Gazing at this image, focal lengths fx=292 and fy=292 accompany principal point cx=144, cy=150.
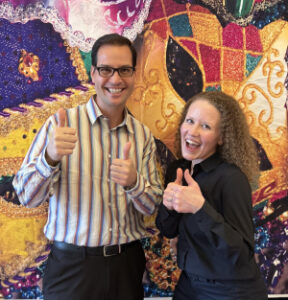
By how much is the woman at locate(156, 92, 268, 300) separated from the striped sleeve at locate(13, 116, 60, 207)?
460mm

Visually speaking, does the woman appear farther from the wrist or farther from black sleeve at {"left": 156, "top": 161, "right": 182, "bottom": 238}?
the wrist

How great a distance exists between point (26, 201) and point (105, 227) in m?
0.34

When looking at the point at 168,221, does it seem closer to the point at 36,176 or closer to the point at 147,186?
the point at 147,186

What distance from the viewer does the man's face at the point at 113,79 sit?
4.07ft

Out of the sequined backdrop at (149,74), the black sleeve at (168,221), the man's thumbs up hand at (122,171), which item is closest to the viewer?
the man's thumbs up hand at (122,171)

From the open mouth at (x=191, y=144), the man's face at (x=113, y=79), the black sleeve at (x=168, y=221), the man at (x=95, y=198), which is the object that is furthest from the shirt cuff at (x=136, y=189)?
the man's face at (x=113, y=79)

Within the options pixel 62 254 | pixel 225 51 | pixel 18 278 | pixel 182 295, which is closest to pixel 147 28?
pixel 225 51

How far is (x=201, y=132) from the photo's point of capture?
120cm

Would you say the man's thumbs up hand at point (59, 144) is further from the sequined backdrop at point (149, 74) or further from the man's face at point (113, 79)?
the sequined backdrop at point (149, 74)

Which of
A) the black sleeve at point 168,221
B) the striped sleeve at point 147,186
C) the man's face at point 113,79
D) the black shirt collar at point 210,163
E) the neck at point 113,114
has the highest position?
the man's face at point 113,79

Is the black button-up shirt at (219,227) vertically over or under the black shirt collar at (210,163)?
under

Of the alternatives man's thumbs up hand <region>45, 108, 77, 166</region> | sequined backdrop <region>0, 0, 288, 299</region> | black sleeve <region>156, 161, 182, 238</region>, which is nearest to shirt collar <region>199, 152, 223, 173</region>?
black sleeve <region>156, 161, 182, 238</region>

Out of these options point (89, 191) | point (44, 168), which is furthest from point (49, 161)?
point (89, 191)

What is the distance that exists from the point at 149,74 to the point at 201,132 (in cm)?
53
